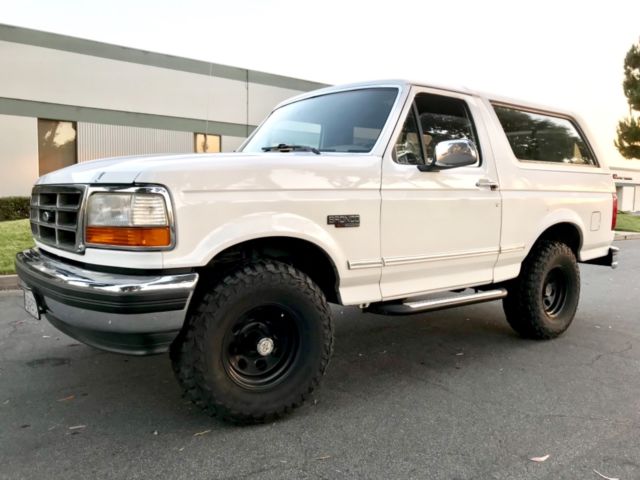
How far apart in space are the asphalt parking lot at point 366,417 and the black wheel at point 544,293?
0.57ft

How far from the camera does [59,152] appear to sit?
1825 cm

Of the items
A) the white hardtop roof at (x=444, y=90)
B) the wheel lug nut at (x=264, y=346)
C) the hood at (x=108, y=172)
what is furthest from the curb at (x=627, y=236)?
the hood at (x=108, y=172)

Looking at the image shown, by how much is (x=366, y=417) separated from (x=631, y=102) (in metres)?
32.4

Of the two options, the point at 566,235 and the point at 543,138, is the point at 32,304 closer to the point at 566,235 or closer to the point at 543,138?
the point at 543,138

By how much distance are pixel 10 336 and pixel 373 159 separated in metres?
3.47

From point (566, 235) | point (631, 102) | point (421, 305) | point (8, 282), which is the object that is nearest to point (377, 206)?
point (421, 305)

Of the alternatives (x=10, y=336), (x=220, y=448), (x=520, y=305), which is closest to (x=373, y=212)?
(x=220, y=448)

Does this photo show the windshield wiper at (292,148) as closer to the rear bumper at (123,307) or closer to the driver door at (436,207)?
A: the driver door at (436,207)

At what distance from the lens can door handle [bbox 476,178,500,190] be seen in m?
3.95

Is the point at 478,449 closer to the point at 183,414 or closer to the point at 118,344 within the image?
the point at 183,414

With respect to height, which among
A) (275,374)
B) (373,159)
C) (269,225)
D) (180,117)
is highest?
(180,117)

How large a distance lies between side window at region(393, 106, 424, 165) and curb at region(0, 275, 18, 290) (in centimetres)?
539

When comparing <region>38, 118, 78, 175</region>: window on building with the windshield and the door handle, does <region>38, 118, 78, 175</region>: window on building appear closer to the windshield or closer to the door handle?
the windshield

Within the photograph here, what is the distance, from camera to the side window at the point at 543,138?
14.7ft
